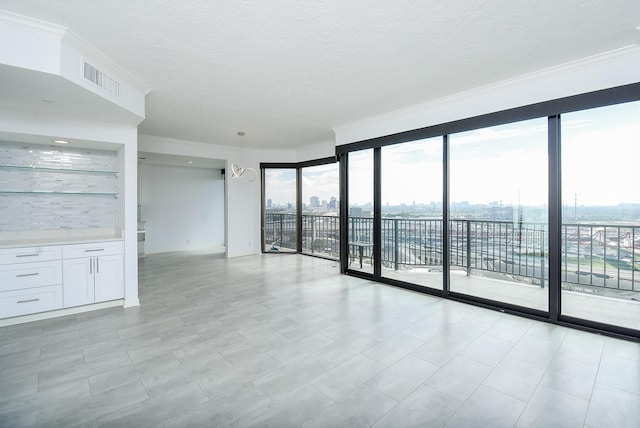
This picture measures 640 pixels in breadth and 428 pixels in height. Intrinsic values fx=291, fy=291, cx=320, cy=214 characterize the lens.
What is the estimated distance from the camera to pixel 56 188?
13.3ft

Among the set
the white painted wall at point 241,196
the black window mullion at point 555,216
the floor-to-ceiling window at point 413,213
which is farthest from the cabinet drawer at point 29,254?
the black window mullion at point 555,216

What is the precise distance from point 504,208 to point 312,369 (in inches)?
124

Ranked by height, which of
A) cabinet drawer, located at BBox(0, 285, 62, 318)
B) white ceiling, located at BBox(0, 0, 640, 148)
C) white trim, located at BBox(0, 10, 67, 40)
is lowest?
cabinet drawer, located at BBox(0, 285, 62, 318)

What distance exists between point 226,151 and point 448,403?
6.79 meters

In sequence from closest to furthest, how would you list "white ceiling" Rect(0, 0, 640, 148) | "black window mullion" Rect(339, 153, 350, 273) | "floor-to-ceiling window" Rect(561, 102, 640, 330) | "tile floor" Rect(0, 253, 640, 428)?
"tile floor" Rect(0, 253, 640, 428) → "white ceiling" Rect(0, 0, 640, 148) → "floor-to-ceiling window" Rect(561, 102, 640, 330) → "black window mullion" Rect(339, 153, 350, 273)

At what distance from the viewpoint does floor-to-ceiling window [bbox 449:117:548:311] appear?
3.45 m

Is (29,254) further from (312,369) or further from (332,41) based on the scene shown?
(332,41)

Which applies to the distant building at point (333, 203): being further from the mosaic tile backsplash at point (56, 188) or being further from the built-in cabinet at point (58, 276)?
the built-in cabinet at point (58, 276)

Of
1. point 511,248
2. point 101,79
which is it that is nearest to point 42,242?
point 101,79

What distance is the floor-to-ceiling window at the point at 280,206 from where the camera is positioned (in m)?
7.88

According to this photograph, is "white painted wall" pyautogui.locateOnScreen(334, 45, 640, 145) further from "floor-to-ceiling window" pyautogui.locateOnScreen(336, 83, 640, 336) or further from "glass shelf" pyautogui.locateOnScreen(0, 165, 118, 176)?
"glass shelf" pyautogui.locateOnScreen(0, 165, 118, 176)

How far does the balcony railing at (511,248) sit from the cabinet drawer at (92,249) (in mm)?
3769

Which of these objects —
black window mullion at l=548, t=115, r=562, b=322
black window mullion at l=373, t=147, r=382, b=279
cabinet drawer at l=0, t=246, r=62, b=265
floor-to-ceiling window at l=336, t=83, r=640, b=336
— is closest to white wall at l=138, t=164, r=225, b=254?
cabinet drawer at l=0, t=246, r=62, b=265

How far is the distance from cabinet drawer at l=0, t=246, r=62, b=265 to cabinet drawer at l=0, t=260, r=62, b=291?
0.16 feet
